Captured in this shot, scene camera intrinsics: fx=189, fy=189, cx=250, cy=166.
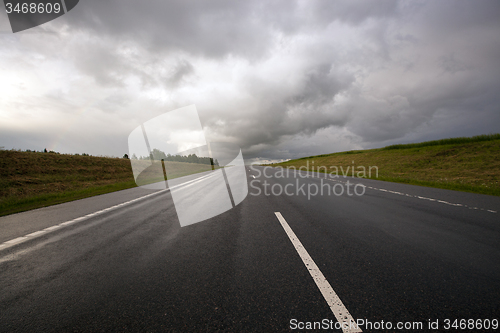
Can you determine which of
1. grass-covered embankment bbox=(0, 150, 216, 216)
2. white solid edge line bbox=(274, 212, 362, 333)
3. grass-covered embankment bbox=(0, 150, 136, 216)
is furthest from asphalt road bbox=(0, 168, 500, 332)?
grass-covered embankment bbox=(0, 150, 216, 216)

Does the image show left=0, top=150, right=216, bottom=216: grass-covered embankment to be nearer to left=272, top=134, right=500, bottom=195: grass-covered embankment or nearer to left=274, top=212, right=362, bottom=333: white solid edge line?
left=274, top=212, right=362, bottom=333: white solid edge line

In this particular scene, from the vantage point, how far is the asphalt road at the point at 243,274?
1859 mm

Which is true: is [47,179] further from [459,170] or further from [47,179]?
[459,170]

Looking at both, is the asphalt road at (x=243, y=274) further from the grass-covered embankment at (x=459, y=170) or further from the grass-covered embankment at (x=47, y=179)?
the grass-covered embankment at (x=459, y=170)

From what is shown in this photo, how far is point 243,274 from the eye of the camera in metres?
2.55

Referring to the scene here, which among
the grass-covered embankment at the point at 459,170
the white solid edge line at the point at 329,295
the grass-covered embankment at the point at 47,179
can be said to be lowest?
the grass-covered embankment at the point at 459,170

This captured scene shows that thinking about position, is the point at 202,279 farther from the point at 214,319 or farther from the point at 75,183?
the point at 75,183

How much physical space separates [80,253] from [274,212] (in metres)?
4.32

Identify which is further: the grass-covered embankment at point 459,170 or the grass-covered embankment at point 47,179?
the grass-covered embankment at point 459,170

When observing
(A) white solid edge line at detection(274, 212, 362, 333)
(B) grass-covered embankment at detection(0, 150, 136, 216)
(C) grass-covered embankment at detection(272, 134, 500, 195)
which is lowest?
(C) grass-covered embankment at detection(272, 134, 500, 195)

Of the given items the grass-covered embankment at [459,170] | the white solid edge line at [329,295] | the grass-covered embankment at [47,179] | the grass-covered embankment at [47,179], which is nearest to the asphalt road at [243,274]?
the white solid edge line at [329,295]

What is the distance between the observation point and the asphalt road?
1859mm

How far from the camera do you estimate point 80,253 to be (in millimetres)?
3344

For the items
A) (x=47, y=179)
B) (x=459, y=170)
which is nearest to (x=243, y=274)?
(x=47, y=179)
